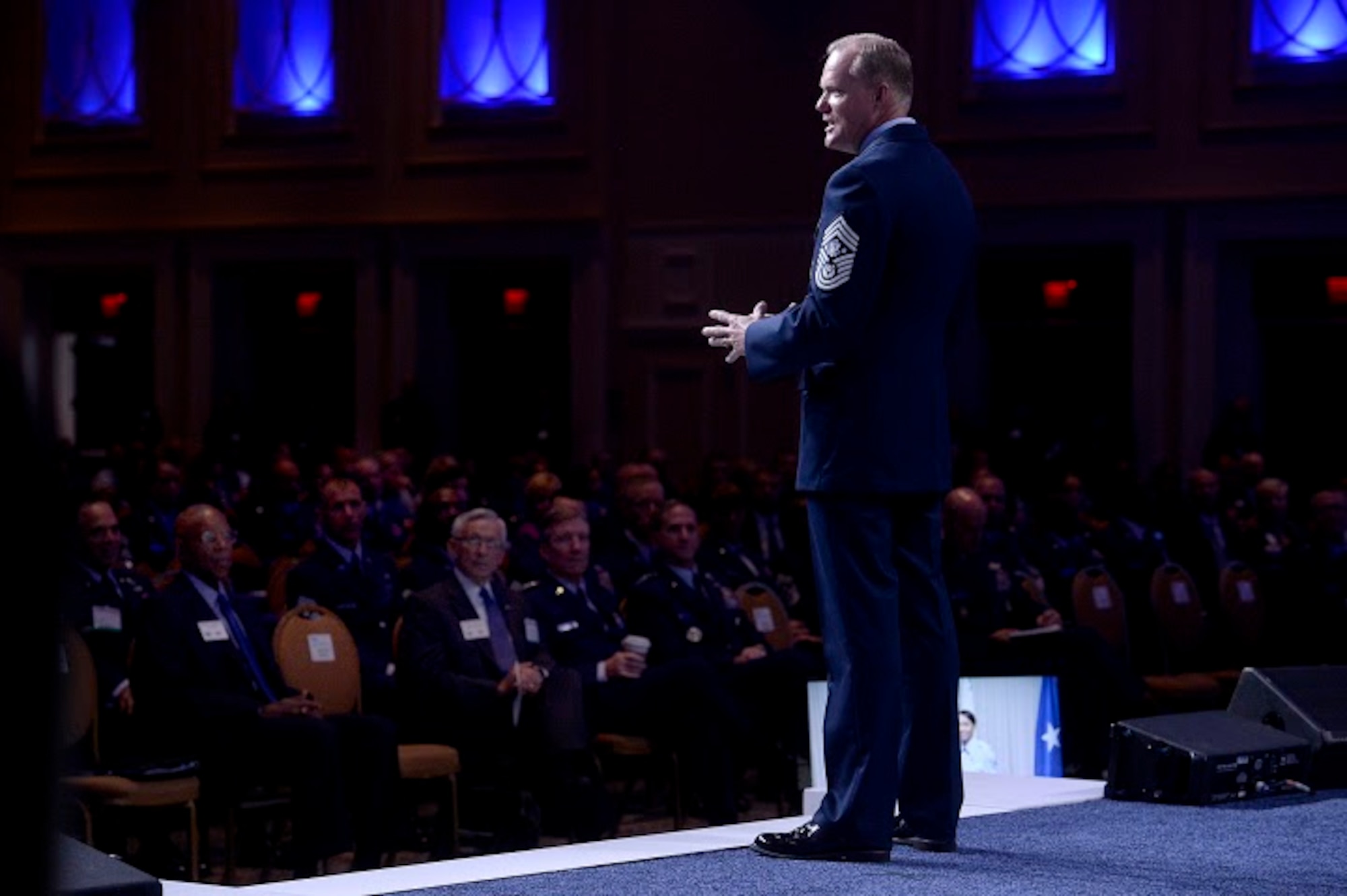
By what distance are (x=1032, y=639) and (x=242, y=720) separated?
11.5 feet

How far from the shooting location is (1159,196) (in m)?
14.8

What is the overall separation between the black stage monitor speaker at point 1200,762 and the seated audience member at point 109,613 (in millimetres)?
3264

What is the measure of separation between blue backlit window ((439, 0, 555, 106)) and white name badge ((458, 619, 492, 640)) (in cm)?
1010

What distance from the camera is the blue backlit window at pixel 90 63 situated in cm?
1806

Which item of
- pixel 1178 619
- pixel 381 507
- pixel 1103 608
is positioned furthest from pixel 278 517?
pixel 1178 619

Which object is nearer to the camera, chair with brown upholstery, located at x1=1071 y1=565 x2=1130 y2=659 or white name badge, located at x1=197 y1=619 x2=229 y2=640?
white name badge, located at x1=197 y1=619 x2=229 y2=640

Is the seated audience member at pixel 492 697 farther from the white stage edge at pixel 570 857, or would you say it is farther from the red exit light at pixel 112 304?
the red exit light at pixel 112 304

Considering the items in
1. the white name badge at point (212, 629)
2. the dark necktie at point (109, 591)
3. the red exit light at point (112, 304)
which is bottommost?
the white name badge at point (212, 629)

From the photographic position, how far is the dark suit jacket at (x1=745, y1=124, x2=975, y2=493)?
2.95 meters

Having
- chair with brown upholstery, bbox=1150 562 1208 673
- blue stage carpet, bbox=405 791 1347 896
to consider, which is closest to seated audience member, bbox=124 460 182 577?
chair with brown upholstery, bbox=1150 562 1208 673

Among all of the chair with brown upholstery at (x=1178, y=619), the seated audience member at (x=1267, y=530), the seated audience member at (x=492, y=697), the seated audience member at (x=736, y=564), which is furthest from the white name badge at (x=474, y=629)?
the seated audience member at (x=1267, y=530)

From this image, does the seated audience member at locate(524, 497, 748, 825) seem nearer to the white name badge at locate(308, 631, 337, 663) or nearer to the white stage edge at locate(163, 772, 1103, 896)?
the white name badge at locate(308, 631, 337, 663)

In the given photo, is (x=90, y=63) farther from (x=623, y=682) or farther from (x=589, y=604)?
(x=623, y=682)

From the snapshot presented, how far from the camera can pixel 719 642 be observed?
26.8 ft
